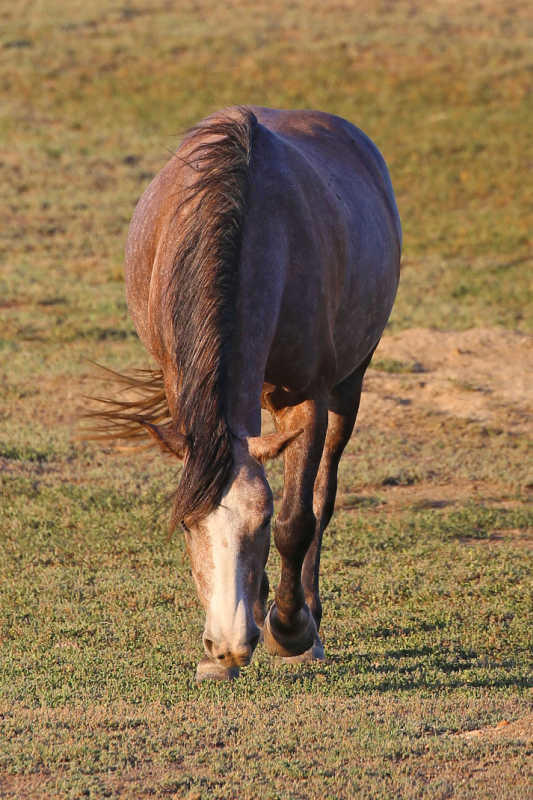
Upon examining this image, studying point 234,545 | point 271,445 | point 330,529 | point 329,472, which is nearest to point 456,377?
point 330,529

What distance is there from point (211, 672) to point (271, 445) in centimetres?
133

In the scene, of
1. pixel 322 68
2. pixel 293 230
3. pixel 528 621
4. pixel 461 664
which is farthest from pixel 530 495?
pixel 322 68

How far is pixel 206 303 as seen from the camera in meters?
4.55

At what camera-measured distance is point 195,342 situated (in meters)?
A: 4.50

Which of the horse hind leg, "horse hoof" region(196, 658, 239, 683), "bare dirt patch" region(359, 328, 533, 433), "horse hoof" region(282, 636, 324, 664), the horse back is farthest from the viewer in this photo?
"bare dirt patch" region(359, 328, 533, 433)

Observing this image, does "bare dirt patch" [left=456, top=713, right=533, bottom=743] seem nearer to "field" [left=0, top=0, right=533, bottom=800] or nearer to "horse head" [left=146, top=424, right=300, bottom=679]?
"field" [left=0, top=0, right=533, bottom=800]

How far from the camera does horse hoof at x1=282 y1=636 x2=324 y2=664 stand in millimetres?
5562

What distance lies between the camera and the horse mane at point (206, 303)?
168 inches

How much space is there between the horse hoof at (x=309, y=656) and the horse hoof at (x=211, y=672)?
1.38ft

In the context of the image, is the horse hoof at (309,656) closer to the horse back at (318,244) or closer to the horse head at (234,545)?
the horse back at (318,244)

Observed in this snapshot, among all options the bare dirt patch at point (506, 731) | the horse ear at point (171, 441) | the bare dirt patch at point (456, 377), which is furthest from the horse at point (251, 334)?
the bare dirt patch at point (456, 377)

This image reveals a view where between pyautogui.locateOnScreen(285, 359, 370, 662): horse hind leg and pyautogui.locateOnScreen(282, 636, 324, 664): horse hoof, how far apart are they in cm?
45

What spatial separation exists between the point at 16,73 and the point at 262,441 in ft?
73.4

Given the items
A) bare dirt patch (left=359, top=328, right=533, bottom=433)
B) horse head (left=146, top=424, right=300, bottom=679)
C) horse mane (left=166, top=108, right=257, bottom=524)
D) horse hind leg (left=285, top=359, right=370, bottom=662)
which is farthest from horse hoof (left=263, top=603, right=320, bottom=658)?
bare dirt patch (left=359, top=328, right=533, bottom=433)
